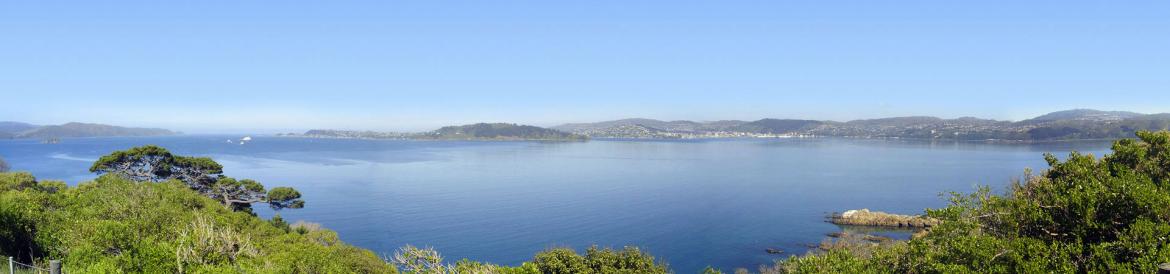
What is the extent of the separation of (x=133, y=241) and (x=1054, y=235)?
23.5 metres

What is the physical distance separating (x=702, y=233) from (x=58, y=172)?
110m

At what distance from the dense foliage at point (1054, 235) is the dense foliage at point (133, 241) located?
14.8 m

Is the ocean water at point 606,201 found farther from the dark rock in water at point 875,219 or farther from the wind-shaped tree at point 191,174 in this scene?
the wind-shaped tree at point 191,174

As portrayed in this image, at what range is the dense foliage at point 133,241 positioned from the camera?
45.2 ft

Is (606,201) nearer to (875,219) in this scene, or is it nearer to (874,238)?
(875,219)

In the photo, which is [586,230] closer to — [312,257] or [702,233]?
→ [702,233]

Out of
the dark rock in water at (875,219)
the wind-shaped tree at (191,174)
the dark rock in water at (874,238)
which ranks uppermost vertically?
the wind-shaped tree at (191,174)

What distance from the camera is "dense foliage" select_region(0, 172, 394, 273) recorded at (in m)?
13.8

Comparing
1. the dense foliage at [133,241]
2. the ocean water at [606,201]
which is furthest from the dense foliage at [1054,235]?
the ocean water at [606,201]

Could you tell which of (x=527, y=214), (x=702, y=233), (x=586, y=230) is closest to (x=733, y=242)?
(x=702, y=233)

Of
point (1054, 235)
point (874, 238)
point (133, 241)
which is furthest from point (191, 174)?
point (874, 238)

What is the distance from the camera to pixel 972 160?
424 feet

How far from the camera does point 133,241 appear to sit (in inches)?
629

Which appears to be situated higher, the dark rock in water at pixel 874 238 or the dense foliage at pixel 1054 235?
the dense foliage at pixel 1054 235
